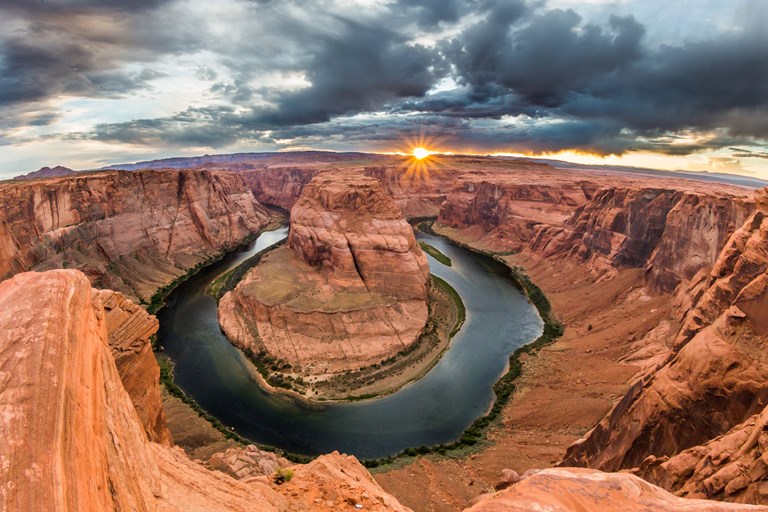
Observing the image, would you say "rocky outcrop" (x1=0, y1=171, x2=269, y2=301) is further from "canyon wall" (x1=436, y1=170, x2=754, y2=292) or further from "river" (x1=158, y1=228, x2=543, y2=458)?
"canyon wall" (x1=436, y1=170, x2=754, y2=292)

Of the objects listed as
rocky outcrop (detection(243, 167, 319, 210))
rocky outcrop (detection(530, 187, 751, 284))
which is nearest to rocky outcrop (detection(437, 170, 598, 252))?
rocky outcrop (detection(530, 187, 751, 284))

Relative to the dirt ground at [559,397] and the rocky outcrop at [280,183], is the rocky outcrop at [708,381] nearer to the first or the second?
the dirt ground at [559,397]

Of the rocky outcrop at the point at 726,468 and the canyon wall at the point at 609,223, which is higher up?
the canyon wall at the point at 609,223

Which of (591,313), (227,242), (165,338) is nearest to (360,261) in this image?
(165,338)

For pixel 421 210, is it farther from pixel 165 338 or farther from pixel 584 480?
pixel 584 480

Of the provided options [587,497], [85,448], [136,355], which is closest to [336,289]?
[136,355]

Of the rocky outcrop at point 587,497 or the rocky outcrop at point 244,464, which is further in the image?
the rocky outcrop at point 244,464

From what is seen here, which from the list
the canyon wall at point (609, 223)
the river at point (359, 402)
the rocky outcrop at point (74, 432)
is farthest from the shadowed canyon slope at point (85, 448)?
the canyon wall at point (609, 223)

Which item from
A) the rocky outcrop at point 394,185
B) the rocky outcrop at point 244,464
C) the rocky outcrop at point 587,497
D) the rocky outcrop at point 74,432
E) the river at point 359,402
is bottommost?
the river at point 359,402
